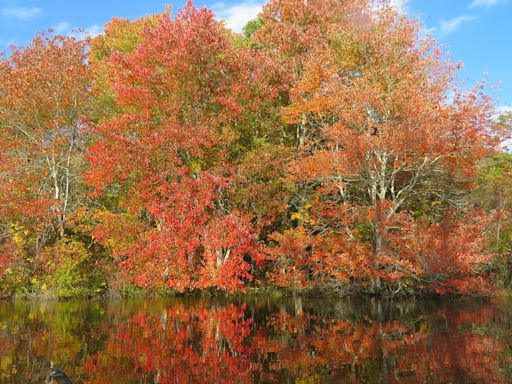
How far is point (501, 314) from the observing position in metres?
13.7

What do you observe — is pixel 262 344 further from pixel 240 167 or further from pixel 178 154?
pixel 178 154

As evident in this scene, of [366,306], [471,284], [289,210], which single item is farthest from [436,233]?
[289,210]

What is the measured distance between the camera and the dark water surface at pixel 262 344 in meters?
7.14

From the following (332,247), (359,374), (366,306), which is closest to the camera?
(359,374)

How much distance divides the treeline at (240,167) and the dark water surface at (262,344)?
3397 mm

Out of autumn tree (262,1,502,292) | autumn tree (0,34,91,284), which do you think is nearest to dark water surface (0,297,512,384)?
autumn tree (262,1,502,292)

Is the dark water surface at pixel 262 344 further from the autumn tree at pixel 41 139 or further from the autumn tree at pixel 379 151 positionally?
the autumn tree at pixel 41 139

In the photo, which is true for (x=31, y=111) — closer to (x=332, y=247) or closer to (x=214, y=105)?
(x=214, y=105)

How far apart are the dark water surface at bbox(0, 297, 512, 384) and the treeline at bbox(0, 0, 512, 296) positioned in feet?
11.1

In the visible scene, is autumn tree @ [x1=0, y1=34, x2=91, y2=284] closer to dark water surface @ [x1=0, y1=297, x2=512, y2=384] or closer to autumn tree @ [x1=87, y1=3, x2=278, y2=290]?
autumn tree @ [x1=87, y1=3, x2=278, y2=290]

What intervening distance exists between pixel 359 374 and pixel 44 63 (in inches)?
857

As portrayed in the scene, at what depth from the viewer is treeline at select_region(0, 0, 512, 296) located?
18047mm

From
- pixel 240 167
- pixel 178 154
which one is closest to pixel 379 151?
pixel 240 167

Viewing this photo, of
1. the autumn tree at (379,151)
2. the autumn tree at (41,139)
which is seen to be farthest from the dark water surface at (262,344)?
the autumn tree at (41,139)
